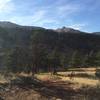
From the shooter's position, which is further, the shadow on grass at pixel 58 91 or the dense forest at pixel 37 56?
the dense forest at pixel 37 56

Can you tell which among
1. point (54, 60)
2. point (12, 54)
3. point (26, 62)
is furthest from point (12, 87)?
point (54, 60)

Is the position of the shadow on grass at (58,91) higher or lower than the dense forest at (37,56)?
lower

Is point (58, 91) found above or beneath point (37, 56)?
beneath

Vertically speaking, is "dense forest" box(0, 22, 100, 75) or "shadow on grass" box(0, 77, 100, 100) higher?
"dense forest" box(0, 22, 100, 75)

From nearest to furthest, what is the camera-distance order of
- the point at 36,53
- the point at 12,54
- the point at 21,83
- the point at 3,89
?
the point at 3,89 < the point at 21,83 < the point at 36,53 < the point at 12,54

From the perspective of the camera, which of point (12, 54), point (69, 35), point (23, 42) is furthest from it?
point (69, 35)

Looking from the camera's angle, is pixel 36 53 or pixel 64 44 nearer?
pixel 36 53

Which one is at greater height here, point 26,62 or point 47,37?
point 47,37

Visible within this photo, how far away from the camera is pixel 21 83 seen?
19156mm

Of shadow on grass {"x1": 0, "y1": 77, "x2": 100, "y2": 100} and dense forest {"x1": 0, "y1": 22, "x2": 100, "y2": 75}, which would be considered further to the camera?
dense forest {"x1": 0, "y1": 22, "x2": 100, "y2": 75}

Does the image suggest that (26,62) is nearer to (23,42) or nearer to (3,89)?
(3,89)

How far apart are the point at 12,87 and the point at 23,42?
394 ft

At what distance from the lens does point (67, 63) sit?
3531 inches

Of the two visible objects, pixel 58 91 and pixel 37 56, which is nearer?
pixel 58 91
